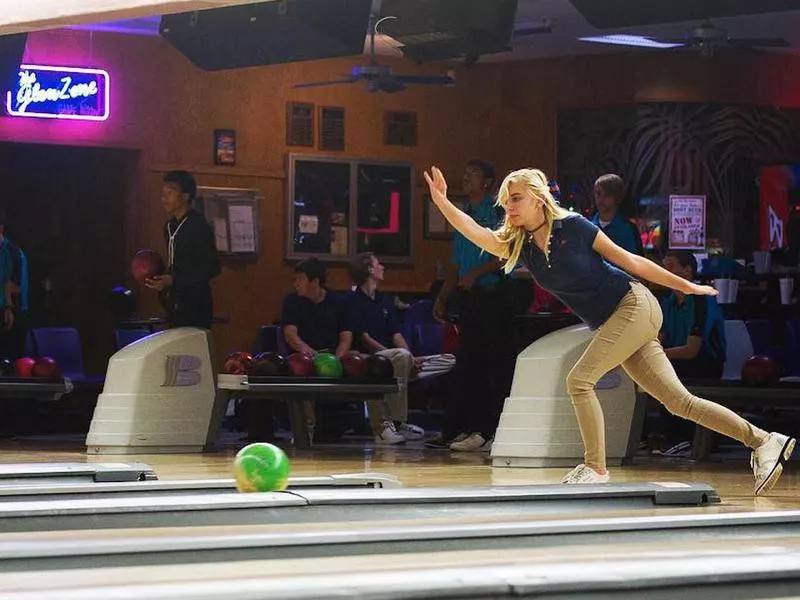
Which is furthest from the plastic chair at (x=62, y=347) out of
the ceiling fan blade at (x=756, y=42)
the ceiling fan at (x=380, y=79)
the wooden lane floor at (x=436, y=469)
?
the ceiling fan blade at (x=756, y=42)

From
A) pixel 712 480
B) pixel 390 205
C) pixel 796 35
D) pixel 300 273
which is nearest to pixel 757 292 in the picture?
pixel 796 35

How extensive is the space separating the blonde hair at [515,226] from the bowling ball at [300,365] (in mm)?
3235

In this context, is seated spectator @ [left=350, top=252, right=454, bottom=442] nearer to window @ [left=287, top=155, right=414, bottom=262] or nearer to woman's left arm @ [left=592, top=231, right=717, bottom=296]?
window @ [left=287, top=155, right=414, bottom=262]

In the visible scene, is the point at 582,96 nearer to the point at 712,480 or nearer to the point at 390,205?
the point at 390,205

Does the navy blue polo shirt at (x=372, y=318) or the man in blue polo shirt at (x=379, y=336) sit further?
the navy blue polo shirt at (x=372, y=318)

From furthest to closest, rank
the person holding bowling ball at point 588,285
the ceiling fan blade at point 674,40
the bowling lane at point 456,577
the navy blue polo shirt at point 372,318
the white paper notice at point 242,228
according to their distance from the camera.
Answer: the white paper notice at point 242,228 < the ceiling fan blade at point 674,40 < the navy blue polo shirt at point 372,318 < the person holding bowling ball at point 588,285 < the bowling lane at point 456,577

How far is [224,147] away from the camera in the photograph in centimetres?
1312

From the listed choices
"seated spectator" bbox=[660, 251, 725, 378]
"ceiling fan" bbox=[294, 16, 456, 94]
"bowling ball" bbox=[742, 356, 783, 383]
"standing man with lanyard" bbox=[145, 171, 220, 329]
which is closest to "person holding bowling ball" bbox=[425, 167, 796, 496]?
"bowling ball" bbox=[742, 356, 783, 383]

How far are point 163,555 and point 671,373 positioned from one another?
2.84 m

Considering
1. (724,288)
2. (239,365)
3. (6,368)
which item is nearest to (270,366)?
(239,365)

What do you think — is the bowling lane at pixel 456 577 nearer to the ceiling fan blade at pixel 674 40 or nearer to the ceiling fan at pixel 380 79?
the ceiling fan blade at pixel 674 40

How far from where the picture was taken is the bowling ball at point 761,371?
8.15m

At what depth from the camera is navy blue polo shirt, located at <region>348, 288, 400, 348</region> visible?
10.1 metres

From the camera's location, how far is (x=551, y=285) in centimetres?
587
